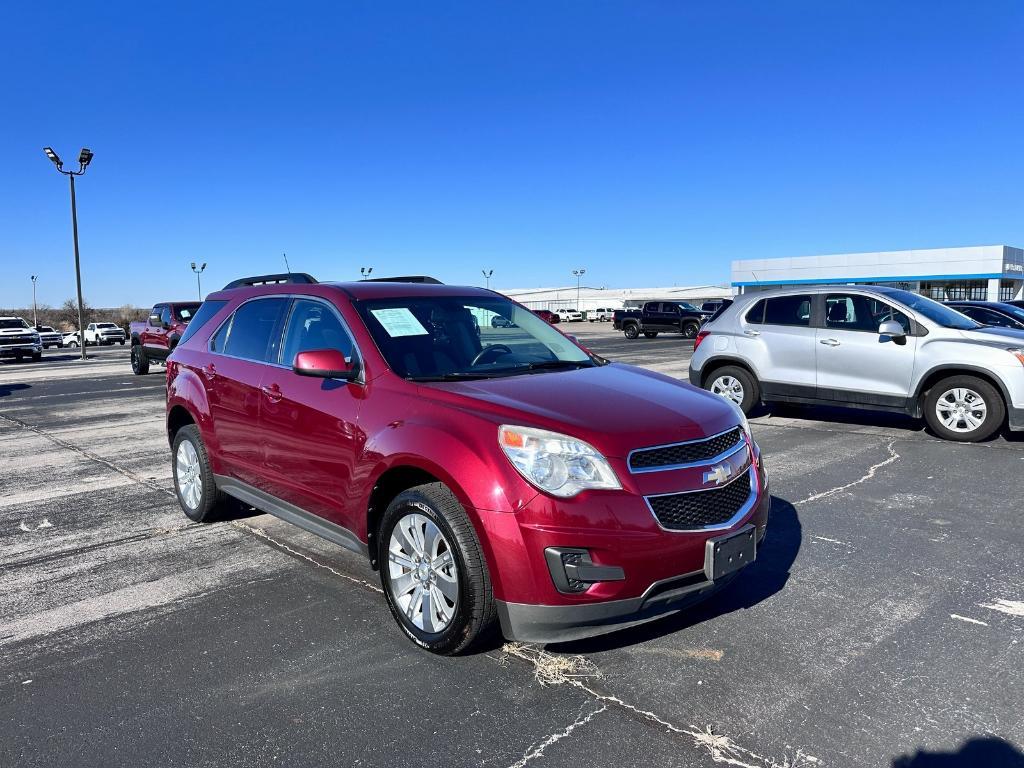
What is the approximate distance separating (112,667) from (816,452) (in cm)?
684

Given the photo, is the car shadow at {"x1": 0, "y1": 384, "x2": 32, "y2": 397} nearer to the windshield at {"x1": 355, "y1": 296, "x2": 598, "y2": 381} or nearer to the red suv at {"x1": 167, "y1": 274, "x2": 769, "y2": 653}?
the red suv at {"x1": 167, "y1": 274, "x2": 769, "y2": 653}

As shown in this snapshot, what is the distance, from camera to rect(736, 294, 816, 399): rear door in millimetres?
9539

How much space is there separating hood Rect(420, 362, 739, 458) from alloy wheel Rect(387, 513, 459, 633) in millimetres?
606

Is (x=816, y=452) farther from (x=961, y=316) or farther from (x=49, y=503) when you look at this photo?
(x=49, y=503)

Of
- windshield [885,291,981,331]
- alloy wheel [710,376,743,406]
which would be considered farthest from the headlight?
alloy wheel [710,376,743,406]

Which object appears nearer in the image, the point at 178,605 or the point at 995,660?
the point at 995,660

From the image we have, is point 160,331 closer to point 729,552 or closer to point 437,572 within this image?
point 437,572

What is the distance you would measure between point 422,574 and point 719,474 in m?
1.42

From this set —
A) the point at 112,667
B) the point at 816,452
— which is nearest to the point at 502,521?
the point at 112,667

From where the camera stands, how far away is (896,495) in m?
6.24

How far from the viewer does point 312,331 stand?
454 centimetres

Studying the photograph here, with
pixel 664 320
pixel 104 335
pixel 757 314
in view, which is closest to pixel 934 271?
pixel 664 320

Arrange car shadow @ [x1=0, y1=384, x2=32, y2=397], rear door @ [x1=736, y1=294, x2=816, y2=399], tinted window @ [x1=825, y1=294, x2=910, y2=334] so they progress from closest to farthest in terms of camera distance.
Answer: tinted window @ [x1=825, y1=294, x2=910, y2=334]
rear door @ [x1=736, y1=294, x2=816, y2=399]
car shadow @ [x1=0, y1=384, x2=32, y2=397]

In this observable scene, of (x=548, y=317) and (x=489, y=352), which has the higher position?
(x=548, y=317)
